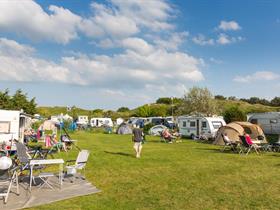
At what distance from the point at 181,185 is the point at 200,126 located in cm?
1638

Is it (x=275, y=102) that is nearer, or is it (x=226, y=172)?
(x=226, y=172)

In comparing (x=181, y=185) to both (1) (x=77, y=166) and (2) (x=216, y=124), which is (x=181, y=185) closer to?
(1) (x=77, y=166)

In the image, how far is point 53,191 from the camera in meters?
6.90

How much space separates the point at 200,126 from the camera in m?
23.7

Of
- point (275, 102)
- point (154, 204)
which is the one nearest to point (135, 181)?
point (154, 204)

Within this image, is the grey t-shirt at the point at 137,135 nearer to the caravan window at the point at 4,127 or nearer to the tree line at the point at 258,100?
the caravan window at the point at 4,127

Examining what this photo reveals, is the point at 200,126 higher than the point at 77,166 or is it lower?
higher

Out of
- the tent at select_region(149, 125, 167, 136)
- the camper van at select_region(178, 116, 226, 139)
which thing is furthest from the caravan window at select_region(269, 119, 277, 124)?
the tent at select_region(149, 125, 167, 136)

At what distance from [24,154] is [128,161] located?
4.85m

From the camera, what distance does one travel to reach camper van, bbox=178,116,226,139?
22531mm

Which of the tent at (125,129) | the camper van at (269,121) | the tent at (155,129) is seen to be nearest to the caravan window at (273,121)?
the camper van at (269,121)

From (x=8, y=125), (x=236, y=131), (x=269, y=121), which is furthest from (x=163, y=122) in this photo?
(x=8, y=125)

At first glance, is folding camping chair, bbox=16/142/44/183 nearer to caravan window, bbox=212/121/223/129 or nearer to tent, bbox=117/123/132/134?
caravan window, bbox=212/121/223/129

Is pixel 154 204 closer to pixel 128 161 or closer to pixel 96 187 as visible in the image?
pixel 96 187
